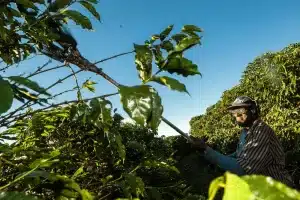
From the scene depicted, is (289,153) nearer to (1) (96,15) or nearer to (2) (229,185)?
(1) (96,15)

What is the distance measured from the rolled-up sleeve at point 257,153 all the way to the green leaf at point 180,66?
9.91 feet

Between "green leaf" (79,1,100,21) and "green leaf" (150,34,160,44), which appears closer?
"green leaf" (150,34,160,44)

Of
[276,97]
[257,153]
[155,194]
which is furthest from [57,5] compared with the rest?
[276,97]

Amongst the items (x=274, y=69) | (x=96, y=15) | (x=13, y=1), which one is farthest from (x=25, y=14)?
(x=274, y=69)

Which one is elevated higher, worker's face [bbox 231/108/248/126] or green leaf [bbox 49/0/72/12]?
worker's face [bbox 231/108/248/126]

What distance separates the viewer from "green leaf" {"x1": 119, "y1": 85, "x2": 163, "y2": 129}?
0.82 m

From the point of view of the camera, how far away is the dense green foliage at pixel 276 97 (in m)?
10.1

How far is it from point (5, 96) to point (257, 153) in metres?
3.49

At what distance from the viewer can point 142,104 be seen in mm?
828

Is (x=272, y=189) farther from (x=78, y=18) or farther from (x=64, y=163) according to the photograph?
(x=64, y=163)

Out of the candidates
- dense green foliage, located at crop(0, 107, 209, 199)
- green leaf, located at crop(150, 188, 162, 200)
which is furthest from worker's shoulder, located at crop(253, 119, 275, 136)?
green leaf, located at crop(150, 188, 162, 200)

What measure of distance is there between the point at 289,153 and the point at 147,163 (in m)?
8.76

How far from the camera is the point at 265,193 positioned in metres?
0.25

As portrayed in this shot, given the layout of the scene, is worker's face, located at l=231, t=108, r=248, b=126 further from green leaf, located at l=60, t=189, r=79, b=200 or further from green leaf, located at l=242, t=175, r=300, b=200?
green leaf, located at l=242, t=175, r=300, b=200
